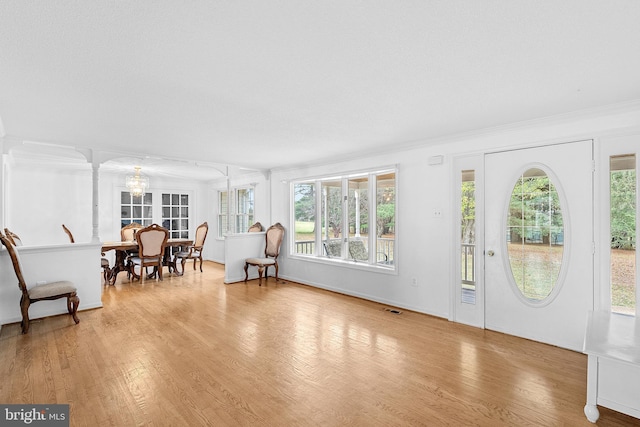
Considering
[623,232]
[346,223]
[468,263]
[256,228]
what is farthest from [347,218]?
[623,232]

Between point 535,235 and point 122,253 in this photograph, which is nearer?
point 535,235

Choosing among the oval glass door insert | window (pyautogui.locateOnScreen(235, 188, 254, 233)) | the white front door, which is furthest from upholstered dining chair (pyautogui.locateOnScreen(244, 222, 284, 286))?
the oval glass door insert

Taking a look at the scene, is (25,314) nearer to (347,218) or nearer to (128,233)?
(128,233)

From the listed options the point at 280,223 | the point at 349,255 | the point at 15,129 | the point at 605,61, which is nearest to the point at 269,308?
the point at 349,255

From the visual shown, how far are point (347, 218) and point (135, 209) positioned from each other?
5633mm

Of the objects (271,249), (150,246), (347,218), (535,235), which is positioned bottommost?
(271,249)

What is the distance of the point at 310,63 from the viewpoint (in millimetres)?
2018

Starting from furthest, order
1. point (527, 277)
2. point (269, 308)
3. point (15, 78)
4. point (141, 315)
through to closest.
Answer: point (269, 308) < point (141, 315) < point (527, 277) < point (15, 78)

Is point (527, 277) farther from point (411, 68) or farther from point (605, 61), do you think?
point (411, 68)

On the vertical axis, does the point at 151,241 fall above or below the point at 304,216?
below

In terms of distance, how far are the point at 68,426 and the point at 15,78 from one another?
2.37 metres

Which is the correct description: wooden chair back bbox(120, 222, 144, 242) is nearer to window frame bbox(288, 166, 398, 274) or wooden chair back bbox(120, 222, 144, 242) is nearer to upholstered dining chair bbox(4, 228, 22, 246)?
upholstered dining chair bbox(4, 228, 22, 246)

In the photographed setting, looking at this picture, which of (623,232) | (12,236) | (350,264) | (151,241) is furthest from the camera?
(151,241)

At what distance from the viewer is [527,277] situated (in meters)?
3.33
